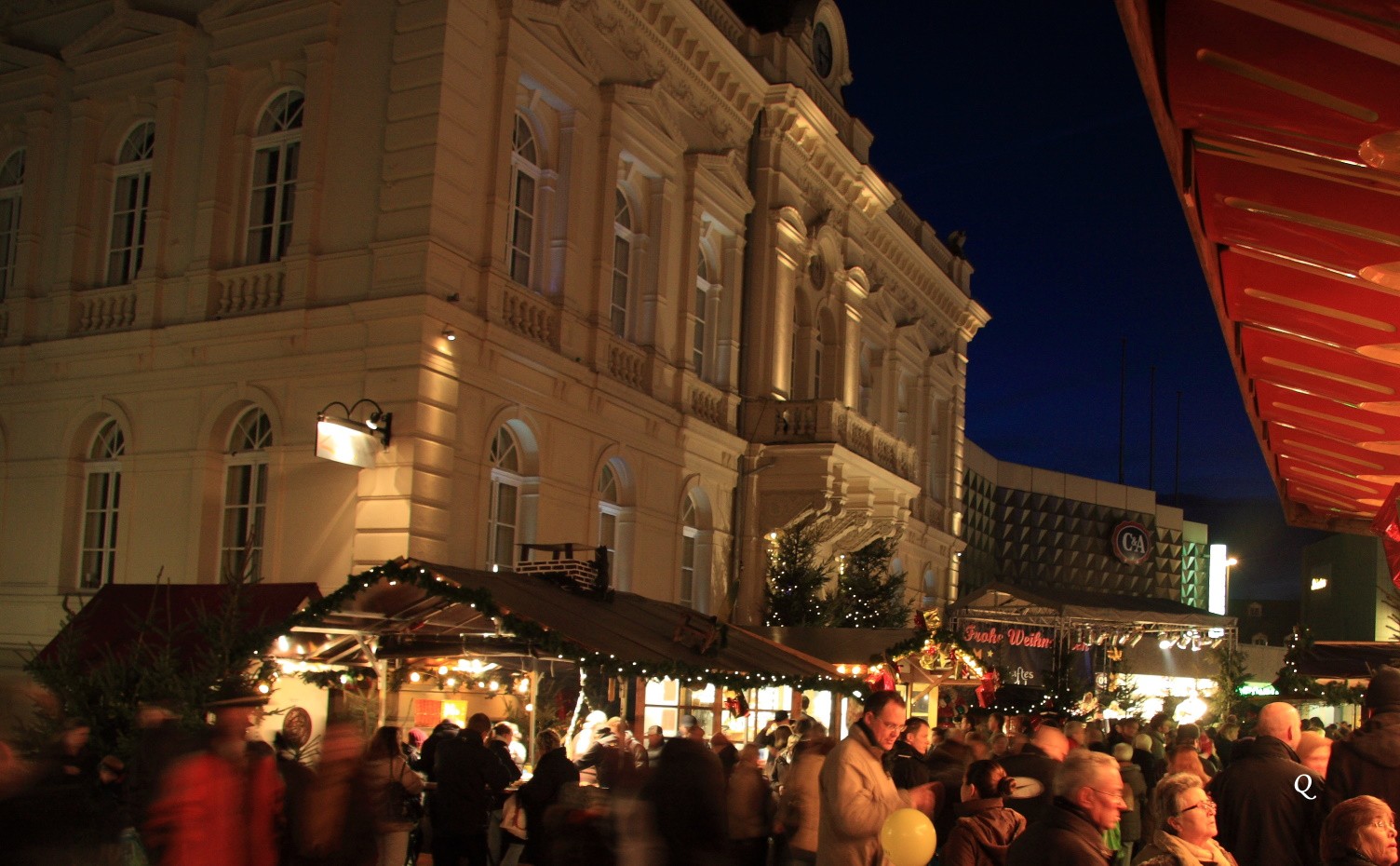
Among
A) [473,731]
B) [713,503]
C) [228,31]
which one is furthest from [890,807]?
[713,503]

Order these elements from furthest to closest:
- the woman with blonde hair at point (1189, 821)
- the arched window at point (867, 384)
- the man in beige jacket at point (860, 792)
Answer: the arched window at point (867, 384)
the man in beige jacket at point (860, 792)
the woman with blonde hair at point (1189, 821)

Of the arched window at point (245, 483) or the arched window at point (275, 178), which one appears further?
the arched window at point (275, 178)

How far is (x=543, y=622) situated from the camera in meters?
14.5

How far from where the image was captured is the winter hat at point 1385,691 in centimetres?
866

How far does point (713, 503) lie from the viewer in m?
25.5

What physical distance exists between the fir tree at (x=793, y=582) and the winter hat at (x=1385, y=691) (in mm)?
17229

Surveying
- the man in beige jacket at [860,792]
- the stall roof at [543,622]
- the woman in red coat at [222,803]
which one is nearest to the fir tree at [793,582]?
the stall roof at [543,622]

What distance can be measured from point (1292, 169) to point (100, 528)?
17748 millimetres

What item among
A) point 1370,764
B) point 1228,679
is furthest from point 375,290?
point 1228,679

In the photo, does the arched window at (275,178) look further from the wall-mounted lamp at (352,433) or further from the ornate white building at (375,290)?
the wall-mounted lamp at (352,433)

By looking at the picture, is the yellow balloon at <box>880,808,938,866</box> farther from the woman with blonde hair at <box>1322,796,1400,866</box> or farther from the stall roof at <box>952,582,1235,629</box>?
the stall roof at <box>952,582,1235,629</box>

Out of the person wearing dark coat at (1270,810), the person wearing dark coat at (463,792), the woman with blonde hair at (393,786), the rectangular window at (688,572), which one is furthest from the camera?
the rectangular window at (688,572)

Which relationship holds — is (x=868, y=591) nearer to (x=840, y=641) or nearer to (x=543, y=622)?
(x=840, y=641)

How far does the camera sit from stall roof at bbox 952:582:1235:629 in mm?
31078
